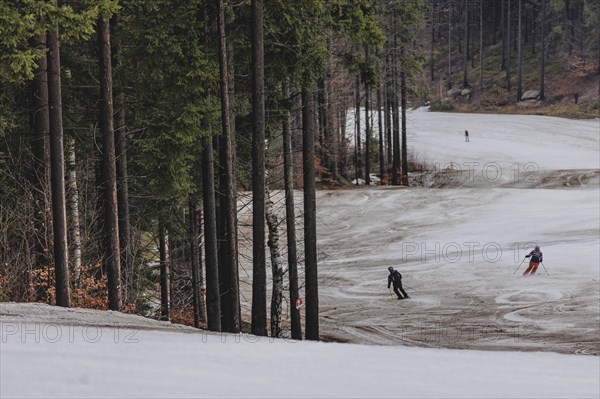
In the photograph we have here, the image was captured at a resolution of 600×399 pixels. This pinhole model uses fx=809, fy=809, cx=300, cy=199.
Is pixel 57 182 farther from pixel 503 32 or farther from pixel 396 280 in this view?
pixel 503 32

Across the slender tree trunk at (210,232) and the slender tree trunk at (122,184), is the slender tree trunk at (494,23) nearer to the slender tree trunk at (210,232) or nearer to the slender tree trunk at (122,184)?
the slender tree trunk at (122,184)

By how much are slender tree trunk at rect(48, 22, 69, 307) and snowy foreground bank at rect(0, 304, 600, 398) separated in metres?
5.66

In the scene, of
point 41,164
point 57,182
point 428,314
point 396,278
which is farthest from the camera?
point 396,278

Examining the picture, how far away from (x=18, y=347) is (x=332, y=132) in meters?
40.7

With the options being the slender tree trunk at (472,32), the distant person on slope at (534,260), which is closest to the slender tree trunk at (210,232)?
the distant person on slope at (534,260)

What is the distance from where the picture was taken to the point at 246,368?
7.09m

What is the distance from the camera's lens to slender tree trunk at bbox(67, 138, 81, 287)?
18.6m

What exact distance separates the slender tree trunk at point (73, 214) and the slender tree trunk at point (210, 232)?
298cm

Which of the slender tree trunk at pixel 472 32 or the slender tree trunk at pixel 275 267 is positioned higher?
the slender tree trunk at pixel 472 32

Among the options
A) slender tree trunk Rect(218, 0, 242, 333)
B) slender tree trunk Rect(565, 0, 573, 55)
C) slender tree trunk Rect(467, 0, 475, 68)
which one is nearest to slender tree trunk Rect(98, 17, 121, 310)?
slender tree trunk Rect(218, 0, 242, 333)

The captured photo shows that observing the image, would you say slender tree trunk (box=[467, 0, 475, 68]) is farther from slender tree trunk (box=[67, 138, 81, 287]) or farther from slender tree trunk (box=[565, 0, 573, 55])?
slender tree trunk (box=[67, 138, 81, 287])

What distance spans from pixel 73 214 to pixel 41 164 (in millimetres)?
2363

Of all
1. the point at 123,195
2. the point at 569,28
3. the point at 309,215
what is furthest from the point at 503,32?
the point at 123,195

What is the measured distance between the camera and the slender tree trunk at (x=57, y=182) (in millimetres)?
14883
